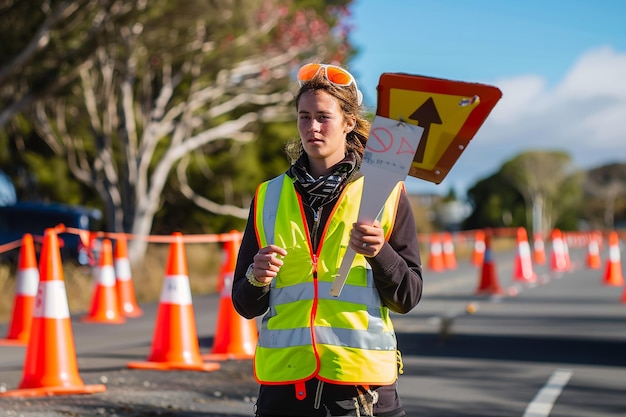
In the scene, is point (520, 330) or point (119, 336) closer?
point (119, 336)

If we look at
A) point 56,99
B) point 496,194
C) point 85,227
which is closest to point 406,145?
point 85,227

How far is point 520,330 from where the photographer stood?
45.0 feet

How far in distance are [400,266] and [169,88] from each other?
24172 millimetres

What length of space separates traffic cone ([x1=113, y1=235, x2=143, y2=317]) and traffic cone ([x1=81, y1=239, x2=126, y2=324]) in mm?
880

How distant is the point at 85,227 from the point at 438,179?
72.5 ft

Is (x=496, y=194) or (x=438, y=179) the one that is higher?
(x=496, y=194)

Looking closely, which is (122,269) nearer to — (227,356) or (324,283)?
(227,356)

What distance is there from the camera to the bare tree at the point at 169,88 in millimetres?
25281

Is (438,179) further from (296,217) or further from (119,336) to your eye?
(119,336)

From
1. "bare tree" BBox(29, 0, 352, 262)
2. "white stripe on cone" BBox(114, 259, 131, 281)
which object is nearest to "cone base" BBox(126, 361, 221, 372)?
"white stripe on cone" BBox(114, 259, 131, 281)

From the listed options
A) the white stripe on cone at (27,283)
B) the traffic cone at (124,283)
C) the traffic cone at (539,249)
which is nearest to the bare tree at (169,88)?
the traffic cone at (539,249)

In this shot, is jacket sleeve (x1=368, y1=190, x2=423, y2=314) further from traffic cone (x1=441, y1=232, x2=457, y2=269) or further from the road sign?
traffic cone (x1=441, y1=232, x2=457, y2=269)

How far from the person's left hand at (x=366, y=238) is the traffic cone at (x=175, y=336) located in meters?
6.17

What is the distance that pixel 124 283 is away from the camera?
52.4ft
